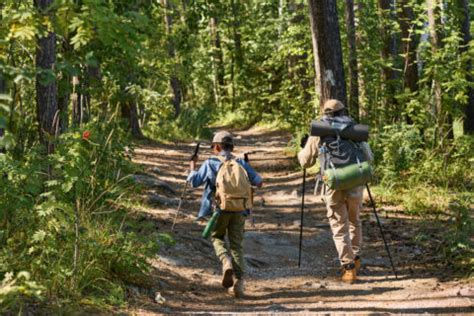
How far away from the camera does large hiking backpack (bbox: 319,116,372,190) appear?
802 centimetres

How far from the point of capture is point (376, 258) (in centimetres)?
963

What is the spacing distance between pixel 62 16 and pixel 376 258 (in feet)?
20.7

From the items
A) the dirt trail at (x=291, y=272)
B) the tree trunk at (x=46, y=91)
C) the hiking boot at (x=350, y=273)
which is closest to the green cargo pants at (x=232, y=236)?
the dirt trail at (x=291, y=272)

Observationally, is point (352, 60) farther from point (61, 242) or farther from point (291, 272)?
point (61, 242)

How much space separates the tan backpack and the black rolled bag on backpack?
105 cm

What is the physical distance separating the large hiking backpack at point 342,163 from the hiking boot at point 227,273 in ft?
4.85

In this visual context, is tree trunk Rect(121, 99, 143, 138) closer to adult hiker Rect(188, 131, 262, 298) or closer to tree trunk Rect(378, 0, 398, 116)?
tree trunk Rect(378, 0, 398, 116)

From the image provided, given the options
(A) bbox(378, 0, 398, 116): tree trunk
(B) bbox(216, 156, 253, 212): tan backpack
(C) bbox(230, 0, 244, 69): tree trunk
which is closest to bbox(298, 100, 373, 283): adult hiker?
(B) bbox(216, 156, 253, 212): tan backpack

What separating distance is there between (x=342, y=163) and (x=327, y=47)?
16.0 ft

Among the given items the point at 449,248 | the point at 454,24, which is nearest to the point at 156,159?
the point at 454,24

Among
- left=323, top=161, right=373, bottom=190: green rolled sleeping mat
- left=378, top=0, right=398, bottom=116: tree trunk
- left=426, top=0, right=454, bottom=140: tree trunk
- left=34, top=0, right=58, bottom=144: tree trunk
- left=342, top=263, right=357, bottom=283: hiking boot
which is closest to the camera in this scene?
left=323, top=161, right=373, bottom=190: green rolled sleeping mat

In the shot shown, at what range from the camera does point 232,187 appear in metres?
7.55

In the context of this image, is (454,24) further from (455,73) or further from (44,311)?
(44,311)

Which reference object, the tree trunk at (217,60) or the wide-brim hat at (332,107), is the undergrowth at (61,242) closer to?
the wide-brim hat at (332,107)
